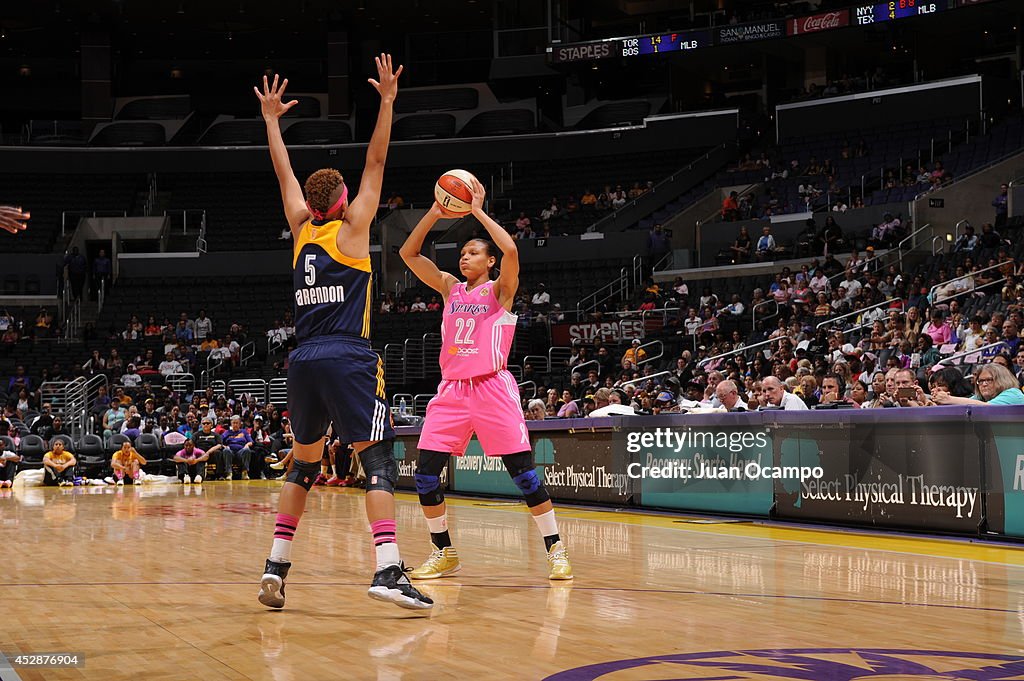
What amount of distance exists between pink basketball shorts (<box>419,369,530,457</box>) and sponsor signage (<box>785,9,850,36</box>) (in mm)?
28939

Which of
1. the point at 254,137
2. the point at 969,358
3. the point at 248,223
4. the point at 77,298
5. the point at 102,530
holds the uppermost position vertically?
the point at 254,137

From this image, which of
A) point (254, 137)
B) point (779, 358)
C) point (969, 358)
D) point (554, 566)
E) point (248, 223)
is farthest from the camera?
point (254, 137)

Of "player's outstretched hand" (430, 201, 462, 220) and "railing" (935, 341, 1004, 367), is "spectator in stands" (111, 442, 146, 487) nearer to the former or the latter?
"railing" (935, 341, 1004, 367)

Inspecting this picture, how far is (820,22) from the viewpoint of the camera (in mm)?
33469

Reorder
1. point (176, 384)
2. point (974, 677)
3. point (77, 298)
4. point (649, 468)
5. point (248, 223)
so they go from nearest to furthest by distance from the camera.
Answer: point (974, 677) < point (649, 468) < point (176, 384) < point (77, 298) < point (248, 223)

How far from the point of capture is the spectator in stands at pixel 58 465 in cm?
2078

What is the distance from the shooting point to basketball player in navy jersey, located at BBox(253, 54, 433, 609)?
5.54 metres

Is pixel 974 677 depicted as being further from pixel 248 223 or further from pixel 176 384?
pixel 248 223

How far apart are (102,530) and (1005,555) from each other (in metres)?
7.75

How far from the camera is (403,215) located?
37.5 metres

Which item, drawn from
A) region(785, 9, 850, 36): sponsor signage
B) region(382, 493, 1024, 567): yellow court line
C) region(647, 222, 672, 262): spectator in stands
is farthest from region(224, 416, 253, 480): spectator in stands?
region(785, 9, 850, 36): sponsor signage

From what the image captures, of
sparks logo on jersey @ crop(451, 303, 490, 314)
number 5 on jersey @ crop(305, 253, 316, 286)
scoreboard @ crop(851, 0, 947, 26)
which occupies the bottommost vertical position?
sparks logo on jersey @ crop(451, 303, 490, 314)

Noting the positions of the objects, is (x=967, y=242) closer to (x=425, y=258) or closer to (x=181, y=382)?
→ (x=425, y=258)

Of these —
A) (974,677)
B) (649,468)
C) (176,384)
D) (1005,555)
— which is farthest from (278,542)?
(176,384)
